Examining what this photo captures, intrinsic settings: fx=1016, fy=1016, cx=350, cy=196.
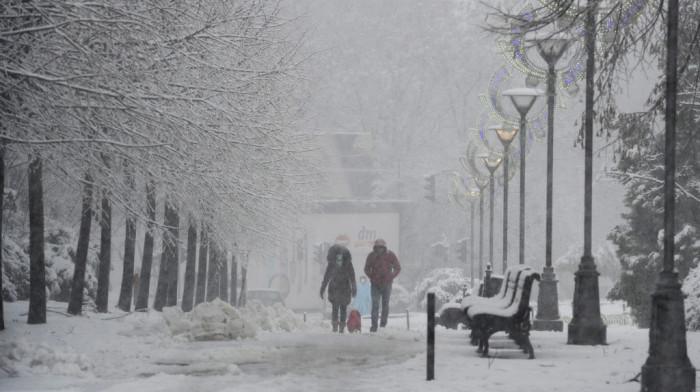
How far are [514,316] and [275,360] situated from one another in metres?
2.99

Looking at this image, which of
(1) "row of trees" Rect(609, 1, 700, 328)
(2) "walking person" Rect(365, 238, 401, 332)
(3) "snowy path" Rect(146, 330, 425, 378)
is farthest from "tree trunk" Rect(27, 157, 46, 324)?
(1) "row of trees" Rect(609, 1, 700, 328)

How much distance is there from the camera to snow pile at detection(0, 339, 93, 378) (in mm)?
10898

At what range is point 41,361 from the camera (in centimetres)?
1124

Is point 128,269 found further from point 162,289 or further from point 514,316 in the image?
point 514,316

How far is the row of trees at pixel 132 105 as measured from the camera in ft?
38.7

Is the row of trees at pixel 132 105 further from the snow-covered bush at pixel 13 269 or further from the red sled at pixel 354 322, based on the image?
the snow-covered bush at pixel 13 269

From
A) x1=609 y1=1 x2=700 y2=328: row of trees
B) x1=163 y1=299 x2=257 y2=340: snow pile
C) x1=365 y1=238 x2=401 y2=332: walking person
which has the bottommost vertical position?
x1=163 y1=299 x2=257 y2=340: snow pile

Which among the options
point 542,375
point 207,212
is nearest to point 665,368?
A: point 542,375

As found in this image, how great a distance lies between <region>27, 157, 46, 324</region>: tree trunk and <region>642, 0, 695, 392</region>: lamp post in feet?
32.6

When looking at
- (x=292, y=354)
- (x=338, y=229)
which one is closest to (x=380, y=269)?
(x=292, y=354)

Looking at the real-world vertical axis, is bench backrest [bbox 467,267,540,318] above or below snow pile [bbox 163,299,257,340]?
above

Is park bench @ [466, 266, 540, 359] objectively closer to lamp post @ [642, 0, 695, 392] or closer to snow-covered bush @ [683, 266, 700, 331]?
lamp post @ [642, 0, 695, 392]

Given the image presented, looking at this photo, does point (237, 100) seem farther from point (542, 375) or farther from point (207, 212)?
point (542, 375)

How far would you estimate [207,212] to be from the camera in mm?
19188
